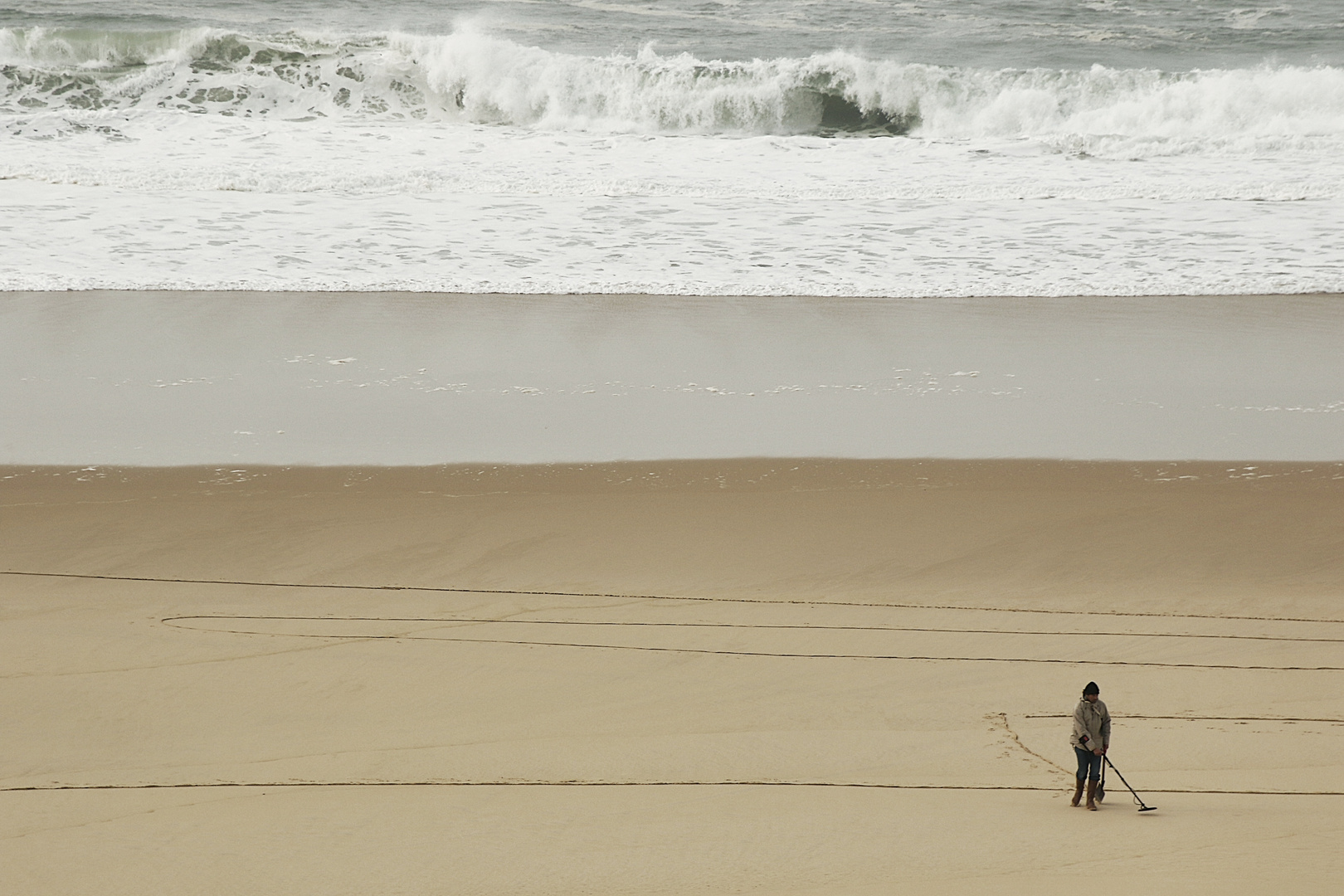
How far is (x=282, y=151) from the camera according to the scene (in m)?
15.6

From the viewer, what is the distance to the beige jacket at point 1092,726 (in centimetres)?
404

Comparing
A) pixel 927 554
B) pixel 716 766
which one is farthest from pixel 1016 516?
pixel 716 766

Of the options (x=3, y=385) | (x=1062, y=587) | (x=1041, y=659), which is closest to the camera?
(x=1041, y=659)

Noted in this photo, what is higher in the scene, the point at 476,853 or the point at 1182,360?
the point at 1182,360

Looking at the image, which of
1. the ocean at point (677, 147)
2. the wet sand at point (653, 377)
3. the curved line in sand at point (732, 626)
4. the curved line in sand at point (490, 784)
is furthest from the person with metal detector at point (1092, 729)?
the ocean at point (677, 147)

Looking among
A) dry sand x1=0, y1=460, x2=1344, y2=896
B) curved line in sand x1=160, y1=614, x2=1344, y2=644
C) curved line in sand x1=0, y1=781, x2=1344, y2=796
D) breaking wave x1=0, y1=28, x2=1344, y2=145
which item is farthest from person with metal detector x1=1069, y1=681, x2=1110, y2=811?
breaking wave x1=0, y1=28, x2=1344, y2=145

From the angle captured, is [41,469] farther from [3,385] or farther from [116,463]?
[3,385]

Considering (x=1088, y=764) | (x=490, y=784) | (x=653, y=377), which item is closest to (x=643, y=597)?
(x=490, y=784)

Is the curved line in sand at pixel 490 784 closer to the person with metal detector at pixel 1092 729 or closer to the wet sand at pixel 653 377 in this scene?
the person with metal detector at pixel 1092 729

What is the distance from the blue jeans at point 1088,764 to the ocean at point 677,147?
7.08 metres

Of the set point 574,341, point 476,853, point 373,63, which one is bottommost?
point 476,853

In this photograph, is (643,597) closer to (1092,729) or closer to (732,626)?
(732,626)

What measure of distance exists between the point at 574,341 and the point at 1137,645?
16.8 feet

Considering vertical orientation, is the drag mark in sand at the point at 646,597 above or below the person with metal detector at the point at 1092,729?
below
